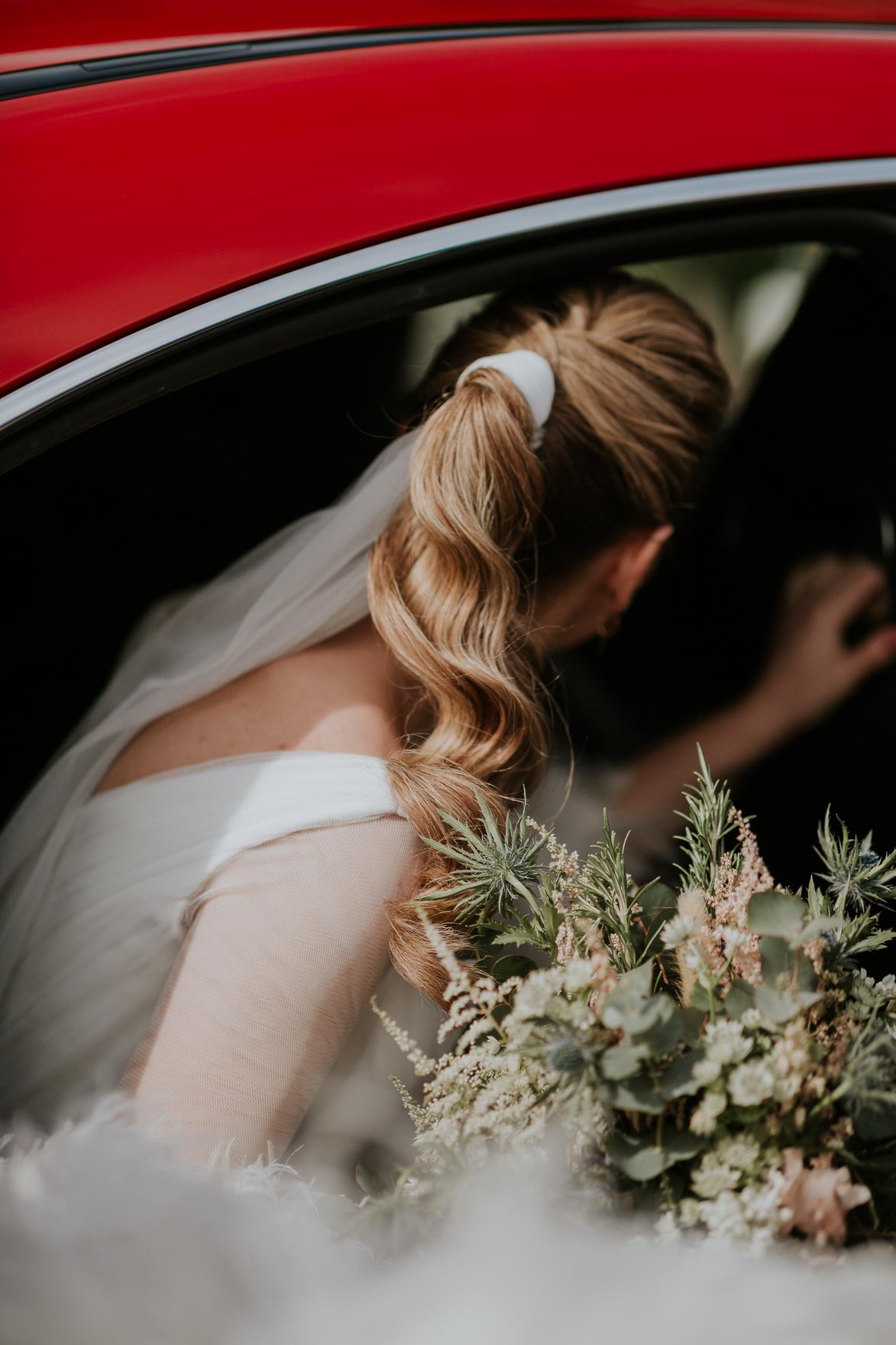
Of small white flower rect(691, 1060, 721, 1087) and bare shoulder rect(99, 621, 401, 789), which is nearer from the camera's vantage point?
small white flower rect(691, 1060, 721, 1087)

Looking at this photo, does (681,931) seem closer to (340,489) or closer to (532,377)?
(532,377)

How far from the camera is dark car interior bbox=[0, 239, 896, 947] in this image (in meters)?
1.74

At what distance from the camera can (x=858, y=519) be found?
2.00 metres

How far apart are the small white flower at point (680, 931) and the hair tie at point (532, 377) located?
0.83m

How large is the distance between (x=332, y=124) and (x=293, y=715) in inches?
31.8

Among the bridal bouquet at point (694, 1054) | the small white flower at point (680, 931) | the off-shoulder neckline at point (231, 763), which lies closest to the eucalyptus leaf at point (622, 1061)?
the bridal bouquet at point (694, 1054)

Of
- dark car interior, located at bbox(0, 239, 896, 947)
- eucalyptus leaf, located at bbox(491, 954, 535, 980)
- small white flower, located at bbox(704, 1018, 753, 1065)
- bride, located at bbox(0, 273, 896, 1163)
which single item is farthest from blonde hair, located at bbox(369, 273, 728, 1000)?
small white flower, located at bbox(704, 1018, 753, 1065)

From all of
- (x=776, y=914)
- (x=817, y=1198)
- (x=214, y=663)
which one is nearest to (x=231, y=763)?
(x=214, y=663)

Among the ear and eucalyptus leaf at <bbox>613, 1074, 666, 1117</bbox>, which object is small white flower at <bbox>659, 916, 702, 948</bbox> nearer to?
eucalyptus leaf at <bbox>613, 1074, 666, 1117</bbox>

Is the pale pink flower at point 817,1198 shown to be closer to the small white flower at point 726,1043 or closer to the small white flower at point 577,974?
the small white flower at point 726,1043

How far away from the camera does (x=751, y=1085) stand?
77 centimetres

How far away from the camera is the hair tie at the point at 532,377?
1.37m

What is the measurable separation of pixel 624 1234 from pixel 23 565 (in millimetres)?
1564

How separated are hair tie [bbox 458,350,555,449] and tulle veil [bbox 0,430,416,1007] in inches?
7.2
